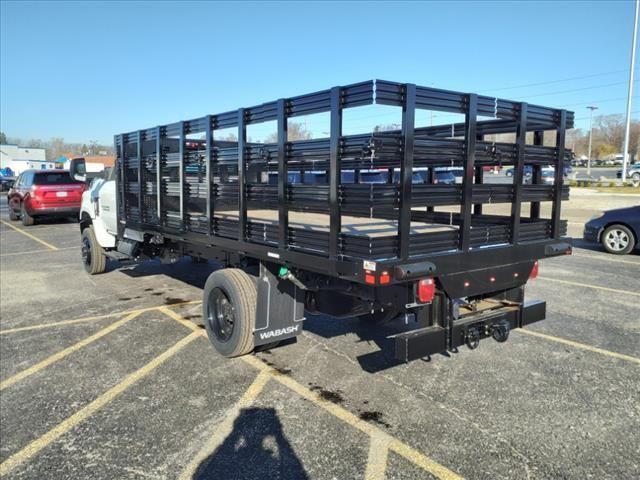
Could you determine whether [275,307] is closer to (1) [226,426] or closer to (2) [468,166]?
(1) [226,426]

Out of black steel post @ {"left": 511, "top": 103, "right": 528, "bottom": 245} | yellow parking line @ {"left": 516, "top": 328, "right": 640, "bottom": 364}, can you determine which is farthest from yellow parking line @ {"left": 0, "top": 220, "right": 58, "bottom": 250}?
black steel post @ {"left": 511, "top": 103, "right": 528, "bottom": 245}

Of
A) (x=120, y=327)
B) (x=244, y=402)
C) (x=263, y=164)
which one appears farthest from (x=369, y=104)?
(x=120, y=327)

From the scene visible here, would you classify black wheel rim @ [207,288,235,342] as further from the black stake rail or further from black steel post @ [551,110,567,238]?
black steel post @ [551,110,567,238]

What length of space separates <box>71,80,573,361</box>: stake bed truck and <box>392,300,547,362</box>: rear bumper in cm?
1

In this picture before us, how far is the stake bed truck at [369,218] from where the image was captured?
3.28 m

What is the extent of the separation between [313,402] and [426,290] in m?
1.29

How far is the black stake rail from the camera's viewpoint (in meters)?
3.23

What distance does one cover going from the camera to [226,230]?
468cm

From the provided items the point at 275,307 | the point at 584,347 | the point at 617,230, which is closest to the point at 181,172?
the point at 275,307

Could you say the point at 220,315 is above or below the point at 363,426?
above

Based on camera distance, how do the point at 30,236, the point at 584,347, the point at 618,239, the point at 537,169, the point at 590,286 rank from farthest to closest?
the point at 30,236, the point at 618,239, the point at 590,286, the point at 584,347, the point at 537,169

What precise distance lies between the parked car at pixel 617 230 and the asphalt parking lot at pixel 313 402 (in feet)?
15.7

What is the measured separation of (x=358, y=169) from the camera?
400 centimetres

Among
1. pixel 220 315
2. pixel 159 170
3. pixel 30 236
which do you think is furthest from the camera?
pixel 30 236
